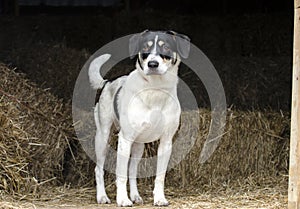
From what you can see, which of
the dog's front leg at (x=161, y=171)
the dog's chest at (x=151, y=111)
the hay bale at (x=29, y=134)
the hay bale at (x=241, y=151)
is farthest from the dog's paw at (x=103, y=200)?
the hay bale at (x=241, y=151)

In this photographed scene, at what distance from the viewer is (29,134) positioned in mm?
6168

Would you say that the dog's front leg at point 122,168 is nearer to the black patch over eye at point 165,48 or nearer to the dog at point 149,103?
the dog at point 149,103

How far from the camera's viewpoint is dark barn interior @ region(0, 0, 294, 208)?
6.07 metres

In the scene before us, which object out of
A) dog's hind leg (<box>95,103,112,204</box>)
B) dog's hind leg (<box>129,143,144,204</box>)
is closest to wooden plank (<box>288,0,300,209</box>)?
dog's hind leg (<box>129,143,144,204</box>)

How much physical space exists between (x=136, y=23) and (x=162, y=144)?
3436mm

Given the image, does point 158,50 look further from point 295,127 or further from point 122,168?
point 295,127

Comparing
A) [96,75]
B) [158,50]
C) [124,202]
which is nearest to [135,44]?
[158,50]

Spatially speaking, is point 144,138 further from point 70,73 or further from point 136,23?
point 136,23

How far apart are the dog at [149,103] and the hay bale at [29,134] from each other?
598 millimetres

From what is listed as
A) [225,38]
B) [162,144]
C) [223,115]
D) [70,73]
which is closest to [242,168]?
[223,115]

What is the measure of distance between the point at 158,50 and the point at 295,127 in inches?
45.9

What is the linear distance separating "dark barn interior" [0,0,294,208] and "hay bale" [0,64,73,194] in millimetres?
11

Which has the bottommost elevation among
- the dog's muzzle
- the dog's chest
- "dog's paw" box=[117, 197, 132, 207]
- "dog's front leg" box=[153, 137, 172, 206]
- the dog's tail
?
"dog's paw" box=[117, 197, 132, 207]

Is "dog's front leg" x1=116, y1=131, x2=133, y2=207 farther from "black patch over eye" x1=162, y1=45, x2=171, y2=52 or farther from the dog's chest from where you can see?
"black patch over eye" x1=162, y1=45, x2=171, y2=52
